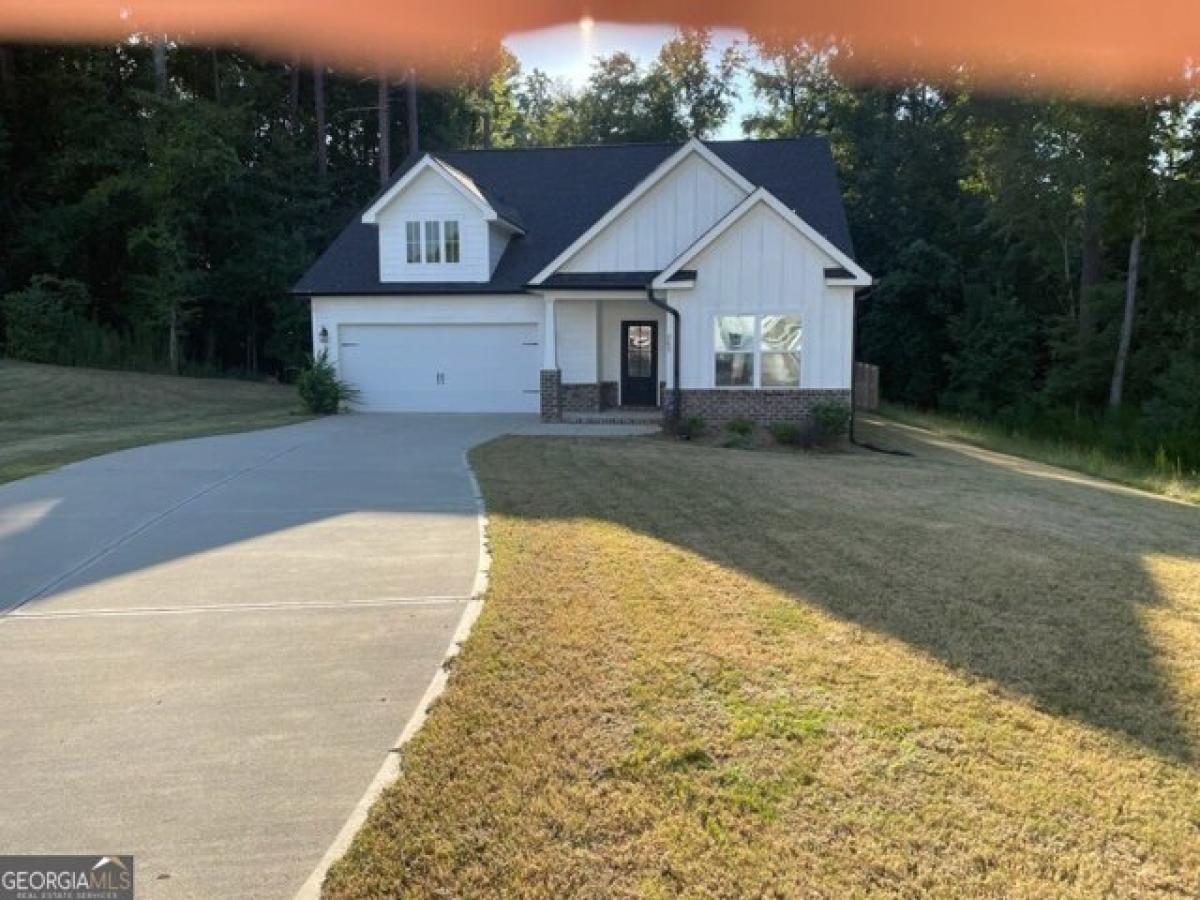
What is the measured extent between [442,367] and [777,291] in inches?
328

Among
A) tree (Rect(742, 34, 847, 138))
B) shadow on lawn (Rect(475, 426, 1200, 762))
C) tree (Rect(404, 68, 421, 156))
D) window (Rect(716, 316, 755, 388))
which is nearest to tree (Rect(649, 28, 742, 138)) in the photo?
tree (Rect(742, 34, 847, 138))

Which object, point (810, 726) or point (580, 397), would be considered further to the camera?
point (580, 397)

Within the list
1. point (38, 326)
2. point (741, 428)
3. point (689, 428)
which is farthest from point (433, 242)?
point (38, 326)

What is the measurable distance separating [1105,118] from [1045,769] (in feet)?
77.6

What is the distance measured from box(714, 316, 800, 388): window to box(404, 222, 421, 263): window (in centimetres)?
802

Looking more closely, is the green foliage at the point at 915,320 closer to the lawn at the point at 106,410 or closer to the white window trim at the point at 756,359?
the white window trim at the point at 756,359

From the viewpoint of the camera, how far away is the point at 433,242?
21.7m

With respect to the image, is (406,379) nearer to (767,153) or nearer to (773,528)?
(767,153)

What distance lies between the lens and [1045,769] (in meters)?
3.61

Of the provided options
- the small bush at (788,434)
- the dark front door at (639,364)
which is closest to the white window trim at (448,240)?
the dark front door at (639,364)

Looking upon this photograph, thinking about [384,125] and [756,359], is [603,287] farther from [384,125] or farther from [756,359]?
[384,125]

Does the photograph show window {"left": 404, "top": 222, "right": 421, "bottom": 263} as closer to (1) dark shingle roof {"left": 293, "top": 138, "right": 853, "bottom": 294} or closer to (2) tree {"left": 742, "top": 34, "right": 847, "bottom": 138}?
(1) dark shingle roof {"left": 293, "top": 138, "right": 853, "bottom": 294}

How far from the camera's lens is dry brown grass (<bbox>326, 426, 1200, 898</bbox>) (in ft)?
10.0

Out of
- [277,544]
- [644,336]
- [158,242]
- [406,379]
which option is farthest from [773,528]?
[158,242]
